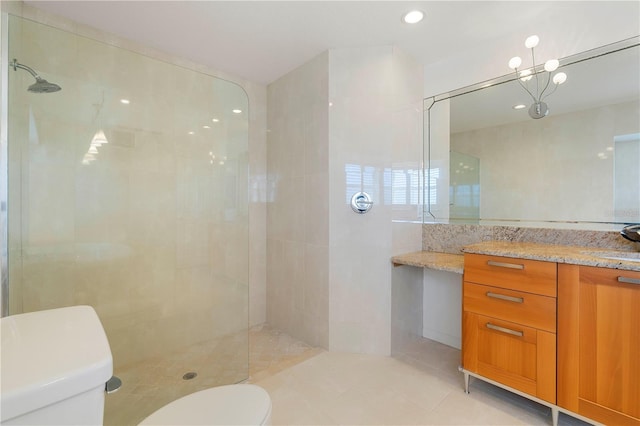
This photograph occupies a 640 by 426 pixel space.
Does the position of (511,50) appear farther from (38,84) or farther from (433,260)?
(38,84)

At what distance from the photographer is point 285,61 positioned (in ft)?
7.89

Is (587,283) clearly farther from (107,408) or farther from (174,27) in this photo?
(174,27)

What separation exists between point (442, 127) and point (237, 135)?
1.64 metres

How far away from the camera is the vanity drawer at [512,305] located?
1447 millimetres

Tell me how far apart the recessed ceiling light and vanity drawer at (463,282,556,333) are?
1.67 meters

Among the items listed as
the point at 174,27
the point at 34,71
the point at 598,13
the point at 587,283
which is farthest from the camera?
the point at 174,27

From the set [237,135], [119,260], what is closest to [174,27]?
[237,135]

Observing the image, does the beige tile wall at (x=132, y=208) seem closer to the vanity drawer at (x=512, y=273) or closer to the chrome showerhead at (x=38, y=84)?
the chrome showerhead at (x=38, y=84)

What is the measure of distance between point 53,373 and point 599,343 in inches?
77.9

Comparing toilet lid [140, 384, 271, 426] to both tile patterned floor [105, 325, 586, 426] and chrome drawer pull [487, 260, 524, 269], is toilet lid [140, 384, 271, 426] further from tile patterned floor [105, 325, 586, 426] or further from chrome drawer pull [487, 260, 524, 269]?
chrome drawer pull [487, 260, 524, 269]

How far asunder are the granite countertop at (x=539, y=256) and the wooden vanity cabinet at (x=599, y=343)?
0.04 m

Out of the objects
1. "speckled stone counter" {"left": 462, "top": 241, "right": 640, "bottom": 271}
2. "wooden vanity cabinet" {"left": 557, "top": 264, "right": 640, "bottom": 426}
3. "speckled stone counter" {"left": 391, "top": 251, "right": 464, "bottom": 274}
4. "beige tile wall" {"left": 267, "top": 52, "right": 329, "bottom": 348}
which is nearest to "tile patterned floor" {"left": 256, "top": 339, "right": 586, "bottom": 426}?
"wooden vanity cabinet" {"left": 557, "top": 264, "right": 640, "bottom": 426}

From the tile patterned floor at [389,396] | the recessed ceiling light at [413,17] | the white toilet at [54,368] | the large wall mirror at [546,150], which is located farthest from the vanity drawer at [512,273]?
the white toilet at [54,368]

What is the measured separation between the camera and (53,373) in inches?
23.6
